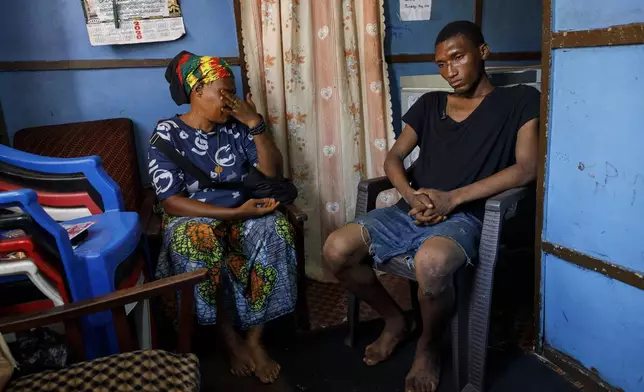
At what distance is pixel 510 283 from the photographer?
243cm

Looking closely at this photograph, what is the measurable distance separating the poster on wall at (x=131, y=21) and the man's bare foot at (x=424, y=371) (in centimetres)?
182

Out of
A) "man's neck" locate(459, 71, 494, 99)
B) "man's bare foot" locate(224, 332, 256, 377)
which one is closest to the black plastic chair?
"man's neck" locate(459, 71, 494, 99)

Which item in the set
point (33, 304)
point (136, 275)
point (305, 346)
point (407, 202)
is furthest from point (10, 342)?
point (407, 202)

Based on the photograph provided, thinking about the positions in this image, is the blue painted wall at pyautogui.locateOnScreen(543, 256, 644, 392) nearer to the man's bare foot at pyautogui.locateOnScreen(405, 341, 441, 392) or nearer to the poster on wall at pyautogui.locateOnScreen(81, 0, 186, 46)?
the man's bare foot at pyautogui.locateOnScreen(405, 341, 441, 392)

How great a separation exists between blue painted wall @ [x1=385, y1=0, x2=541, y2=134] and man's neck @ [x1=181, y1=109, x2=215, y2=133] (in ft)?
4.05

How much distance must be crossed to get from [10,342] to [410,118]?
5.30 ft

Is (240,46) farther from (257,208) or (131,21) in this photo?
(257,208)

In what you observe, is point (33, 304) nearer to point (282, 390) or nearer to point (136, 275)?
point (136, 275)

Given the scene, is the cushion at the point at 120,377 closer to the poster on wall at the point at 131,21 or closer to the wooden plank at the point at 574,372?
the wooden plank at the point at 574,372

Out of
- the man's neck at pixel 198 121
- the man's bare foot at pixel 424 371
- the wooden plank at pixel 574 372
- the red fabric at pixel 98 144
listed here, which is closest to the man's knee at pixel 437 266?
the man's bare foot at pixel 424 371

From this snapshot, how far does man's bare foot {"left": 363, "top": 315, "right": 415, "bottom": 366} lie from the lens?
203 centimetres

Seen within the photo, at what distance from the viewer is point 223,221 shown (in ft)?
6.84

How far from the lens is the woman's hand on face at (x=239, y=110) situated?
2076mm

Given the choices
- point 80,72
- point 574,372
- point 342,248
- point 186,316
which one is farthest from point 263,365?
point 80,72
